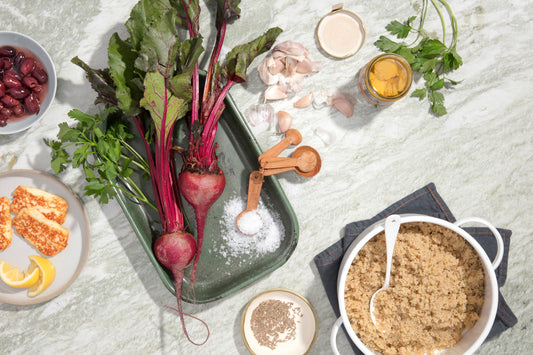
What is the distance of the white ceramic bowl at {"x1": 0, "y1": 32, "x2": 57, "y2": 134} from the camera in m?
1.20

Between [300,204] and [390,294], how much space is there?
41cm

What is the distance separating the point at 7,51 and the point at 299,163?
1036mm

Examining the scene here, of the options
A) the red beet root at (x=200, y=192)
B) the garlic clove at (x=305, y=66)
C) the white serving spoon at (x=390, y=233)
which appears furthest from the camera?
the garlic clove at (x=305, y=66)

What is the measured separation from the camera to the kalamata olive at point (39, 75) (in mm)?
1196

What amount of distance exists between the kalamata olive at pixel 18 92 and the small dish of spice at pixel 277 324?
1.03m

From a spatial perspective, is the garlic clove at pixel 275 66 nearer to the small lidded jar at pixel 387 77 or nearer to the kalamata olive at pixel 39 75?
the small lidded jar at pixel 387 77

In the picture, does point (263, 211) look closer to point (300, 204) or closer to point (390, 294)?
point (300, 204)

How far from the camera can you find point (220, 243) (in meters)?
1.28

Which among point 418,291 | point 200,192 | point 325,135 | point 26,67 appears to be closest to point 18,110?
point 26,67

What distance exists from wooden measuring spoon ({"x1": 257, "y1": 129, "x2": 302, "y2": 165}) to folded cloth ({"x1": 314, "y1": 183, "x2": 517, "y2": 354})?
35 centimetres

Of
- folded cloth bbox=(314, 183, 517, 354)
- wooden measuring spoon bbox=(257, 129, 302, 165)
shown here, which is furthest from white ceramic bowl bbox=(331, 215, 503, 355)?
wooden measuring spoon bbox=(257, 129, 302, 165)

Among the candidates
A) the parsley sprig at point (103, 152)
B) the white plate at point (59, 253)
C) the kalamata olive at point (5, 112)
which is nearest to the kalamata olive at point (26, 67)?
the kalamata olive at point (5, 112)

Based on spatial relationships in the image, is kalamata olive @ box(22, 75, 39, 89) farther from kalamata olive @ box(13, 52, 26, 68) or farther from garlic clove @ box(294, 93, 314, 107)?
garlic clove @ box(294, 93, 314, 107)

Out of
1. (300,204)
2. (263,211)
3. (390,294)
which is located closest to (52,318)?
(263,211)
